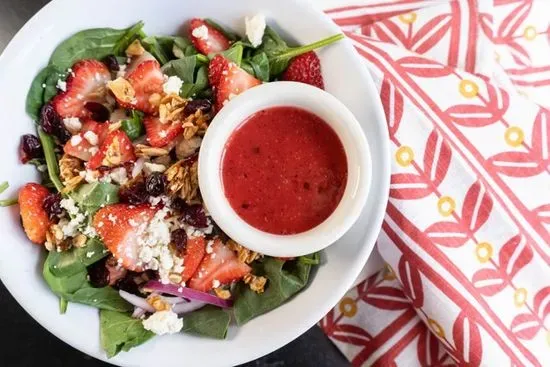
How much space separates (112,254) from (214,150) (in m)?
0.32

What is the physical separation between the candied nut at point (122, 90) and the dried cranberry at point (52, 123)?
0.44 feet

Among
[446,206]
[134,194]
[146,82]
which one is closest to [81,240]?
[134,194]

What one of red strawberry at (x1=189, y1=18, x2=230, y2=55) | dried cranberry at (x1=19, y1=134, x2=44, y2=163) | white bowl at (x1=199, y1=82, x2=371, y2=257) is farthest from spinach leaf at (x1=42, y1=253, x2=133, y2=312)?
red strawberry at (x1=189, y1=18, x2=230, y2=55)

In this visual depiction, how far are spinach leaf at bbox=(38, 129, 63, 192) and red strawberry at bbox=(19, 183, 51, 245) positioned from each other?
39 mm

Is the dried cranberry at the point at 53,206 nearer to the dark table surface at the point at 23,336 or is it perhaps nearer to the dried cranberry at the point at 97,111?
the dried cranberry at the point at 97,111

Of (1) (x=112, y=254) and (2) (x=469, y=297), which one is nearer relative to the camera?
(1) (x=112, y=254)

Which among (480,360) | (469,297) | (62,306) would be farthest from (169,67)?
(480,360)

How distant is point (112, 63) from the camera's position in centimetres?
169

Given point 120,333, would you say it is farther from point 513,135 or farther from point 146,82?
point 513,135

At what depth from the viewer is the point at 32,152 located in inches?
64.6

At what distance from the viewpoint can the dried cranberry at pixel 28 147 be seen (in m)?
1.63

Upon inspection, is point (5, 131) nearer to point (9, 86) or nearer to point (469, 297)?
point (9, 86)

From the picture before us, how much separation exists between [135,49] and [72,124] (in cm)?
22

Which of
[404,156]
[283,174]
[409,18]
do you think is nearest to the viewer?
[283,174]
